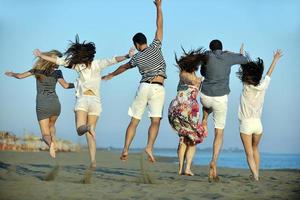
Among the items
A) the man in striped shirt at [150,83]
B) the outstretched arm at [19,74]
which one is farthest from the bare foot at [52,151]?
the outstretched arm at [19,74]

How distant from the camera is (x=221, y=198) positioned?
757 cm

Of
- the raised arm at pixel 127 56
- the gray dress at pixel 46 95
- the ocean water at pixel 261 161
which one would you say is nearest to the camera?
the raised arm at pixel 127 56

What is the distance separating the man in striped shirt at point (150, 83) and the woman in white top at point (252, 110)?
4.83ft

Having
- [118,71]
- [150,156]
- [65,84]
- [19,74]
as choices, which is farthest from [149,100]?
[19,74]

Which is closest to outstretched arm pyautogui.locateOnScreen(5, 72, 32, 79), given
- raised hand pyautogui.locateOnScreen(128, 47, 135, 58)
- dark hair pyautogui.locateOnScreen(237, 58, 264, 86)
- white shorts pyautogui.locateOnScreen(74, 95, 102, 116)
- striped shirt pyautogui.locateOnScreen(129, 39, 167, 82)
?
white shorts pyautogui.locateOnScreen(74, 95, 102, 116)

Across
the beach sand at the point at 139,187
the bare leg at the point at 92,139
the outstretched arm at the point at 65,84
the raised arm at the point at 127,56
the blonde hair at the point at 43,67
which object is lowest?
the beach sand at the point at 139,187

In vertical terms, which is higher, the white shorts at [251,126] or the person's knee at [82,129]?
the white shorts at [251,126]

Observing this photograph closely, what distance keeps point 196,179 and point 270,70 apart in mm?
2463

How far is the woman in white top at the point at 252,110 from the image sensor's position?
10.0m

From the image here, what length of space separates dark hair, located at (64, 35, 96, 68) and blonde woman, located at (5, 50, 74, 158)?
541mm

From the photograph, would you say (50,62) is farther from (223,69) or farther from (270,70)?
(270,70)

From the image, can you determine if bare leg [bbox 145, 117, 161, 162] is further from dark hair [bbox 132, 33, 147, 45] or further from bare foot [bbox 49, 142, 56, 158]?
bare foot [bbox 49, 142, 56, 158]

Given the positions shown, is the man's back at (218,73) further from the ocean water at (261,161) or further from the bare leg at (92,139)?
the ocean water at (261,161)

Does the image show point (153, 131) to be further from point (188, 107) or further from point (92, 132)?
point (92, 132)
